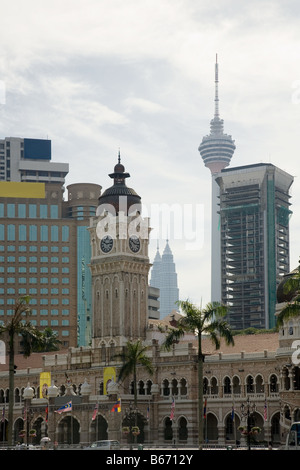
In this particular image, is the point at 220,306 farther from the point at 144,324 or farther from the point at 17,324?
the point at 144,324

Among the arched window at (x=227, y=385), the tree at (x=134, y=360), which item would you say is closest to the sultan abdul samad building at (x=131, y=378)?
the arched window at (x=227, y=385)

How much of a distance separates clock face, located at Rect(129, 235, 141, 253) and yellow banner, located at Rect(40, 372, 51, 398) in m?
19.1

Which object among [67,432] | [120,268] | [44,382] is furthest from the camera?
[120,268]

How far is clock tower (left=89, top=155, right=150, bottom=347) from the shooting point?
122 m

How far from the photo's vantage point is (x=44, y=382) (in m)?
119

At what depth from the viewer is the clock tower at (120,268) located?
122062 millimetres

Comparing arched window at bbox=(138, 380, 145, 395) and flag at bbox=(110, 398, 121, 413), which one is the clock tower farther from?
flag at bbox=(110, 398, 121, 413)

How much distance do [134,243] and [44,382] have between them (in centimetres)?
2091

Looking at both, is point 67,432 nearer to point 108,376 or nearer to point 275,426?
point 108,376

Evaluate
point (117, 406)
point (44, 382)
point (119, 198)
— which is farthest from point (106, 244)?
point (117, 406)

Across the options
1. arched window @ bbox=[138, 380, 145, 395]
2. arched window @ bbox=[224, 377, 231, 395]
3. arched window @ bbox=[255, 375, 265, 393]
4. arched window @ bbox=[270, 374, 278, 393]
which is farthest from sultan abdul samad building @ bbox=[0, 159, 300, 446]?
arched window @ bbox=[255, 375, 265, 393]
